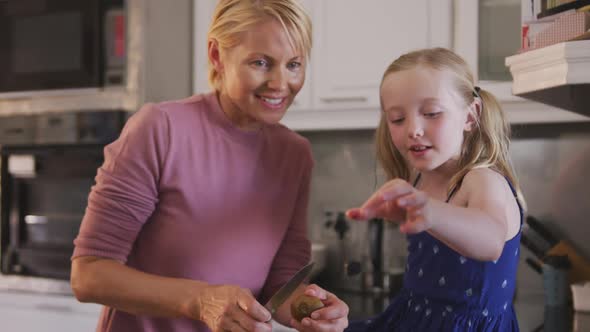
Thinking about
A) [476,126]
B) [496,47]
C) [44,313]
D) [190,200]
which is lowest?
[44,313]

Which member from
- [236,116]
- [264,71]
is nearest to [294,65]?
[264,71]

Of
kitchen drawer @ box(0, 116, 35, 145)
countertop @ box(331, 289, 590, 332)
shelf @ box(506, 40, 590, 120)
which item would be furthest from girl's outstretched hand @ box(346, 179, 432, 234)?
kitchen drawer @ box(0, 116, 35, 145)

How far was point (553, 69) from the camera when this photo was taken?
93 centimetres

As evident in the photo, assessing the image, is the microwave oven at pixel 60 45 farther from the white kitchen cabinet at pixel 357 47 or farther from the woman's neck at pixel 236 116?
the woman's neck at pixel 236 116

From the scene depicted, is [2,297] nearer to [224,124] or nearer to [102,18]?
[102,18]

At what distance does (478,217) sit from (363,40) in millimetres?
1387

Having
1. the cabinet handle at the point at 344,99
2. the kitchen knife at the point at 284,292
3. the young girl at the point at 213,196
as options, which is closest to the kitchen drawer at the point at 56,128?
the cabinet handle at the point at 344,99

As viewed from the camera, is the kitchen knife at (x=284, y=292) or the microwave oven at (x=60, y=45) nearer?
the kitchen knife at (x=284, y=292)

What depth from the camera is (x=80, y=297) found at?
39.0 inches

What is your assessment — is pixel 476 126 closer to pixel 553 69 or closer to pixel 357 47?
pixel 553 69

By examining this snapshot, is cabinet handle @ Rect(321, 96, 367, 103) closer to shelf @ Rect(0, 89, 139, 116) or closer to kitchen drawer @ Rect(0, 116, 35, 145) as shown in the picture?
shelf @ Rect(0, 89, 139, 116)

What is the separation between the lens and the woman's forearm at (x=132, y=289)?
2.97ft

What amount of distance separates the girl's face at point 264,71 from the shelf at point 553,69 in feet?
1.21

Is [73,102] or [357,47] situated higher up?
[357,47]
